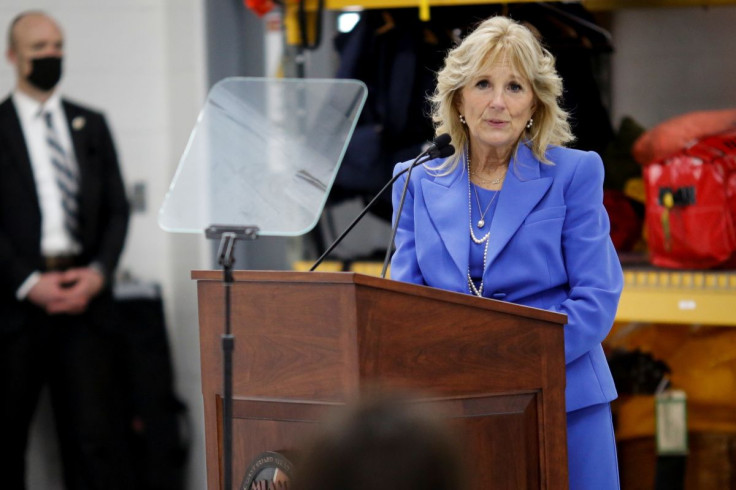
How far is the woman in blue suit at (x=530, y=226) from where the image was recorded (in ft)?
6.84

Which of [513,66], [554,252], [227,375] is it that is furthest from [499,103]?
[227,375]

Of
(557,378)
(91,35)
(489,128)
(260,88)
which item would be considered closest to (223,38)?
(91,35)

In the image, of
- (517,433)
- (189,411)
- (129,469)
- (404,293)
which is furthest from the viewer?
(189,411)

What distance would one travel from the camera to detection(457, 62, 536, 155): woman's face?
2135 millimetres

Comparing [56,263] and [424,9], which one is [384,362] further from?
[56,263]

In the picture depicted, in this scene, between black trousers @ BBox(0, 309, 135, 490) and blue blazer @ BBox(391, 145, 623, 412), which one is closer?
blue blazer @ BBox(391, 145, 623, 412)

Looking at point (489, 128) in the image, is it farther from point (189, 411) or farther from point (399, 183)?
point (189, 411)

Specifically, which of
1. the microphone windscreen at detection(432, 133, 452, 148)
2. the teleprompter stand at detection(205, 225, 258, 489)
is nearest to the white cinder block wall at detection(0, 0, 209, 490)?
the microphone windscreen at detection(432, 133, 452, 148)

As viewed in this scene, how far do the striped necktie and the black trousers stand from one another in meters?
0.37

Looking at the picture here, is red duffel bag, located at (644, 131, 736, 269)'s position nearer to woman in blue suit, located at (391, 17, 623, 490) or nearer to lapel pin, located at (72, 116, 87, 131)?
woman in blue suit, located at (391, 17, 623, 490)

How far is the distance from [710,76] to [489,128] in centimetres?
254

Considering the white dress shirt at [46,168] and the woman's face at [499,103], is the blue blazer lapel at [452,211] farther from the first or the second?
the white dress shirt at [46,168]

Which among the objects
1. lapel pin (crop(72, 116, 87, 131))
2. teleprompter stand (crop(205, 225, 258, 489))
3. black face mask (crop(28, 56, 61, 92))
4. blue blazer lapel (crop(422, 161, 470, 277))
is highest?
black face mask (crop(28, 56, 61, 92))

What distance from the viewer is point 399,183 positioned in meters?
2.31
